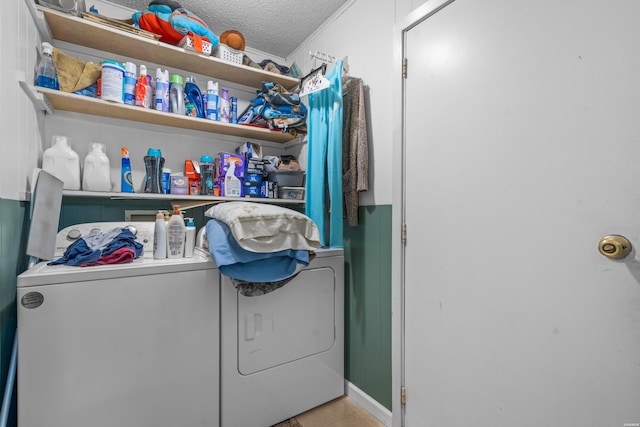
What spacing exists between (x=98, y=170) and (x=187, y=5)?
4.04 ft

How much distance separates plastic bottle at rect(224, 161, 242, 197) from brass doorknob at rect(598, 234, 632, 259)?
190 centimetres

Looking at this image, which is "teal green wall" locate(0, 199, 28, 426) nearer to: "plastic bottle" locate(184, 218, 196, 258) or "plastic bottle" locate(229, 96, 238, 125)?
"plastic bottle" locate(184, 218, 196, 258)

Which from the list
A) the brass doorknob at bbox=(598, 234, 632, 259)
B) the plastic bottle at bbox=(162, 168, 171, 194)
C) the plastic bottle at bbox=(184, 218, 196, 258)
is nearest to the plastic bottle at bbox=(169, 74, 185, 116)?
the plastic bottle at bbox=(162, 168, 171, 194)

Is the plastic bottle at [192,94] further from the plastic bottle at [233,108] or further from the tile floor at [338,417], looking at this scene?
the tile floor at [338,417]

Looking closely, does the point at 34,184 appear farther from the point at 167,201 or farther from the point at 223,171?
the point at 223,171

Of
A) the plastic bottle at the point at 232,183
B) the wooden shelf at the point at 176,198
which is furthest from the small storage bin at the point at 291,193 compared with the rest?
the plastic bottle at the point at 232,183

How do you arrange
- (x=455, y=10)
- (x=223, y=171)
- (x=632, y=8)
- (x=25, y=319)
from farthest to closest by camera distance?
(x=223, y=171) → (x=455, y=10) → (x=25, y=319) → (x=632, y=8)

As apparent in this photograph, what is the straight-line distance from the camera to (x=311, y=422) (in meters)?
1.64

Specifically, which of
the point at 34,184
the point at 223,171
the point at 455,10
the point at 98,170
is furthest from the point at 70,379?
the point at 455,10

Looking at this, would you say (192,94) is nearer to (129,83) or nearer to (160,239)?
(129,83)

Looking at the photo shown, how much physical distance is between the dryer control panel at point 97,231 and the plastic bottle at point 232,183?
0.56m

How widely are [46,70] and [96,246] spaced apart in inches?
38.9

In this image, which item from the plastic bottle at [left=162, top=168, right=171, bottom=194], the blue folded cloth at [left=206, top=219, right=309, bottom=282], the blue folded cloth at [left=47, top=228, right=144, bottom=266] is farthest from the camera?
the plastic bottle at [left=162, top=168, right=171, bottom=194]

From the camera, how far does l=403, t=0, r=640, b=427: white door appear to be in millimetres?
893
